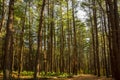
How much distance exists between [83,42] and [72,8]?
17791 mm

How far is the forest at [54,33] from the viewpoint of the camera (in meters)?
14.3

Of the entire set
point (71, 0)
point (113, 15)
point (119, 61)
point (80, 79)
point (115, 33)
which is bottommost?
point (80, 79)

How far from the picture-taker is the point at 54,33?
3134 cm

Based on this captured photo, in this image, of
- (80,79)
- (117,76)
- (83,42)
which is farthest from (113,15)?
(83,42)

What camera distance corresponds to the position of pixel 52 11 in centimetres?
2784

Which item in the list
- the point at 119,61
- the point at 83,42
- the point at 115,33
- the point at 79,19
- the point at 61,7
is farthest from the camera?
the point at 83,42

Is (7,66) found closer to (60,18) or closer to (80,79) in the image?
(80,79)

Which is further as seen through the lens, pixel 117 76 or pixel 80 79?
pixel 80 79

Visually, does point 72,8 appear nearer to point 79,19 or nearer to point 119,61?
point 79,19

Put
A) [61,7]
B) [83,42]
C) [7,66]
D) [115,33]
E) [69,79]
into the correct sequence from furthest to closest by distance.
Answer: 1. [83,42]
2. [61,7]
3. [69,79]
4. [115,33]
5. [7,66]

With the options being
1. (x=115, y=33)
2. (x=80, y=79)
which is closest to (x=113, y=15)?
(x=115, y=33)

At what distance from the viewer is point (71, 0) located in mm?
28766

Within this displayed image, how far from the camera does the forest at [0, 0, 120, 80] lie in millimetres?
14312

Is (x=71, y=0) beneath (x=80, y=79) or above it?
above
